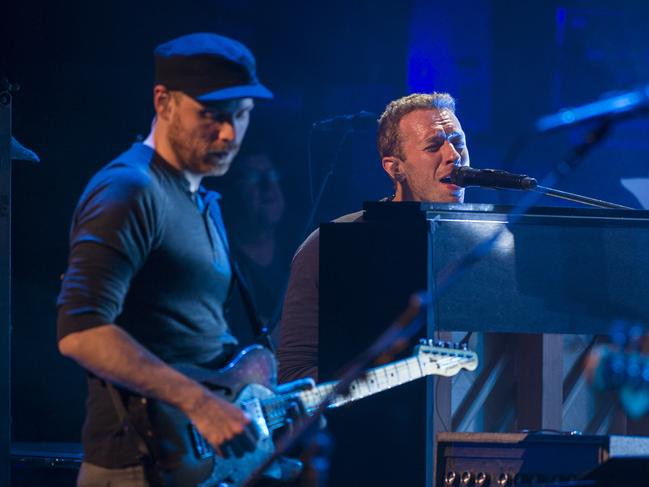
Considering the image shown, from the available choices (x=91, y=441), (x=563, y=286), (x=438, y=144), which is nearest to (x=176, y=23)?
(x=438, y=144)

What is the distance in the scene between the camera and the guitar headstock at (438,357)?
340 cm

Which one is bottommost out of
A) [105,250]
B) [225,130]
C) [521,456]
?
[521,456]

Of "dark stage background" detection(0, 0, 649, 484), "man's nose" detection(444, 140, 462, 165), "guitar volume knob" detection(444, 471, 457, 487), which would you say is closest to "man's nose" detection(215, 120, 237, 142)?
"guitar volume knob" detection(444, 471, 457, 487)

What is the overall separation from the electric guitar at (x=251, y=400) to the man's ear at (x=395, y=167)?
57.4 inches

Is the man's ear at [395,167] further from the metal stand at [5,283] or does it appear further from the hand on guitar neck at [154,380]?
the hand on guitar neck at [154,380]

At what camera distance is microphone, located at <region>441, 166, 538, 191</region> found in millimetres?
3482

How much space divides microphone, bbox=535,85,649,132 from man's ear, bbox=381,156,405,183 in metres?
2.23

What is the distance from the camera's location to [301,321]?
4129mm

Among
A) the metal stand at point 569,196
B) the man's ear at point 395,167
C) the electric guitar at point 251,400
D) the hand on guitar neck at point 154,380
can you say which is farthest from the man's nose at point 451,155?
the hand on guitar neck at point 154,380

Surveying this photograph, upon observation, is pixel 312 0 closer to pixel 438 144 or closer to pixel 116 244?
pixel 438 144

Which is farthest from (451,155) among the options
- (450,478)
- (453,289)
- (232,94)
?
(232,94)

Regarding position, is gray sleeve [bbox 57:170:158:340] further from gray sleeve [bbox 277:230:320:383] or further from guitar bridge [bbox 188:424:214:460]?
gray sleeve [bbox 277:230:320:383]

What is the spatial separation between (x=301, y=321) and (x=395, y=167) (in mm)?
1106

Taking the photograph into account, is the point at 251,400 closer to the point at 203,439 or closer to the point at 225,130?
the point at 203,439
